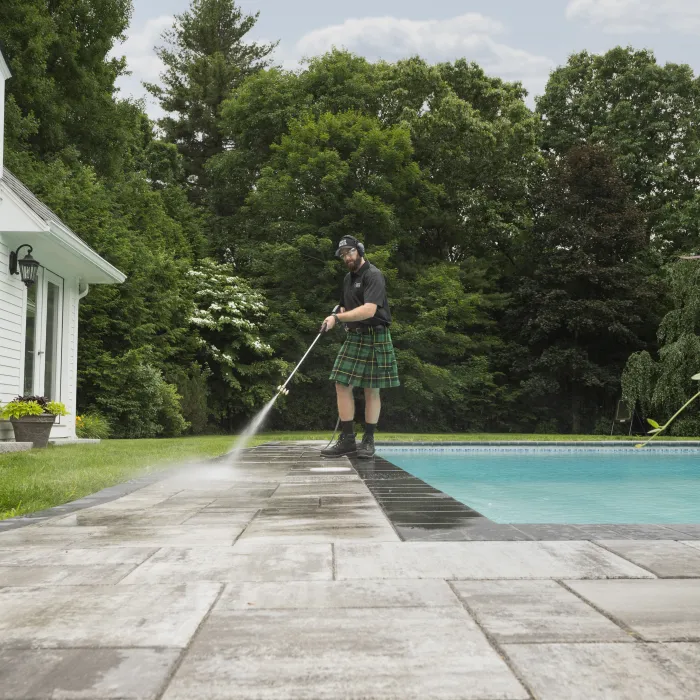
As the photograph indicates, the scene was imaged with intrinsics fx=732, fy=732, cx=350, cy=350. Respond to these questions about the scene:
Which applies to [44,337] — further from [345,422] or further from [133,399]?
[345,422]

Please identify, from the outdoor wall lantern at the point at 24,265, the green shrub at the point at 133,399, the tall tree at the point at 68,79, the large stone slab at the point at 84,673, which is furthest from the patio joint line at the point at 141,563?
the tall tree at the point at 68,79

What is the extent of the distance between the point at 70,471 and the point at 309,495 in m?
2.08

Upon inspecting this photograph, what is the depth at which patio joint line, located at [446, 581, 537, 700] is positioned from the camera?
1.20m

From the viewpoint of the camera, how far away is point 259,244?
19578 millimetres

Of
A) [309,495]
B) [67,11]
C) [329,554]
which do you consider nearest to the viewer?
[329,554]

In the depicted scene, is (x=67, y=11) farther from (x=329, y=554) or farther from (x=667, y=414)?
(x=329, y=554)

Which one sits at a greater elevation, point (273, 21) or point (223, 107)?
point (273, 21)

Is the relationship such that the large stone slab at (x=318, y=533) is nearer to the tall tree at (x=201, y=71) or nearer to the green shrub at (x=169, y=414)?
the green shrub at (x=169, y=414)

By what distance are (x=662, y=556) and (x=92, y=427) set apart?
10.2 m

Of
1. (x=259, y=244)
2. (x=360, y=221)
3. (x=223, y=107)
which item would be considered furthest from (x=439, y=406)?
(x=223, y=107)

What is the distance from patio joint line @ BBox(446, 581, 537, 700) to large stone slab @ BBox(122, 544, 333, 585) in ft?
1.43

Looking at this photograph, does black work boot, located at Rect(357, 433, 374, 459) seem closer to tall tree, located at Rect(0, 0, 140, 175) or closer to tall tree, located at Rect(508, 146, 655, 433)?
tall tree, located at Rect(0, 0, 140, 175)

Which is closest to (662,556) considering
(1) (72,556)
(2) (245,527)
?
(2) (245,527)

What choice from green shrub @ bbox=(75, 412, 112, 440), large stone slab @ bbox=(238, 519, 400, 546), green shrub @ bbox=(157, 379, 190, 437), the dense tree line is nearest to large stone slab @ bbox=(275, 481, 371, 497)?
large stone slab @ bbox=(238, 519, 400, 546)
